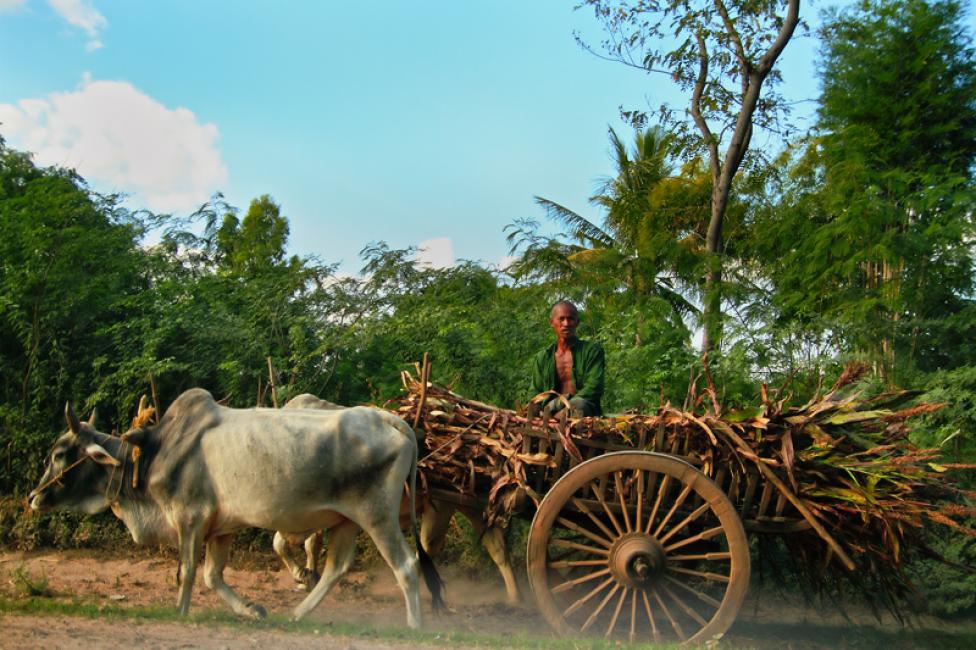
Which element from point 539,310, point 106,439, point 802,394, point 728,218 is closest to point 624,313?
point 539,310

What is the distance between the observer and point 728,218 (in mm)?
17984

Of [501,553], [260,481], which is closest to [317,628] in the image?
[260,481]

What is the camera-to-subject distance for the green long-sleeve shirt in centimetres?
665

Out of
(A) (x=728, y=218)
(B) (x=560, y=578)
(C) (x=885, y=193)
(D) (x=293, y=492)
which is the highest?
(A) (x=728, y=218)

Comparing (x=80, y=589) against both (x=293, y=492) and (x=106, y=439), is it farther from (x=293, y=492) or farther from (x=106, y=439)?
(x=293, y=492)

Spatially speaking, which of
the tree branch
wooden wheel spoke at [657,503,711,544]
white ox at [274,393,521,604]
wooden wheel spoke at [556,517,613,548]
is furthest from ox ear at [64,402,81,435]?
the tree branch

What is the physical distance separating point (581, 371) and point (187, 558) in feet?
9.81

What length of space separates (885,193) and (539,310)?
436cm

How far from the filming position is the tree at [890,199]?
1011 cm

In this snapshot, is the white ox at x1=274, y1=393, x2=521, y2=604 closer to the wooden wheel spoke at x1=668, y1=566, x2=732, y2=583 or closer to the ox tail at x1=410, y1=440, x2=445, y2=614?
the ox tail at x1=410, y1=440, x2=445, y2=614

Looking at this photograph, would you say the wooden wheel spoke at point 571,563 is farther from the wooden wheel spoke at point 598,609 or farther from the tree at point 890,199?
the tree at point 890,199

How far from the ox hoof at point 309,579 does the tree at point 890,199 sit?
6.41m

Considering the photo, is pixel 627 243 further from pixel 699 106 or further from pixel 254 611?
pixel 254 611

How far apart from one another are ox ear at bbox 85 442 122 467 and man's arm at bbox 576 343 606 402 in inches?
124
